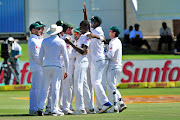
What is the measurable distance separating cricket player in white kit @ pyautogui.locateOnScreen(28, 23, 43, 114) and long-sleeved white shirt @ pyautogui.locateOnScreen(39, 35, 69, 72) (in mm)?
595

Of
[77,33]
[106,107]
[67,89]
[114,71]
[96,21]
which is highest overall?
[96,21]

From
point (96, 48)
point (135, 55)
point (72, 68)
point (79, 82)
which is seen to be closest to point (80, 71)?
point (79, 82)

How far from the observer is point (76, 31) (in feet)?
40.9

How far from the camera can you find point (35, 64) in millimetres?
12234

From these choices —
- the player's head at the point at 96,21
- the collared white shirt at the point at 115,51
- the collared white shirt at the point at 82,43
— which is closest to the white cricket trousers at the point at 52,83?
the collared white shirt at the point at 82,43

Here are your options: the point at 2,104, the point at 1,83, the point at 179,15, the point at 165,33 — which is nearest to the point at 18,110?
the point at 2,104

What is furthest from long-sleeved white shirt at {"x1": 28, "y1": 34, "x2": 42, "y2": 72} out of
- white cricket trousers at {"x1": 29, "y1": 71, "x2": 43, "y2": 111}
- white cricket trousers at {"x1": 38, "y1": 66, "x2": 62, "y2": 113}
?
white cricket trousers at {"x1": 38, "y1": 66, "x2": 62, "y2": 113}

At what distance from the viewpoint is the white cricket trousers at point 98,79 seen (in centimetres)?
1217

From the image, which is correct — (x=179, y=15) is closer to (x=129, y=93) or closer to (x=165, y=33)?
(x=129, y=93)

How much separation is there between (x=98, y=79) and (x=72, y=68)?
647 mm

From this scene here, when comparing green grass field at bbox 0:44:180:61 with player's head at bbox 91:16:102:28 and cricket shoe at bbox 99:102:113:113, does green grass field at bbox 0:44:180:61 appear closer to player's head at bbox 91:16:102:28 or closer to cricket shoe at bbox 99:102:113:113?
player's head at bbox 91:16:102:28

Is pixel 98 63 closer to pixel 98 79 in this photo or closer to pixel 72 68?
pixel 98 79

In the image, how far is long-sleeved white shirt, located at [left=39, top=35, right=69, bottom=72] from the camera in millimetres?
11531

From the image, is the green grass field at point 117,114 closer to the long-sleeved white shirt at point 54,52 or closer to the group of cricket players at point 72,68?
the group of cricket players at point 72,68
